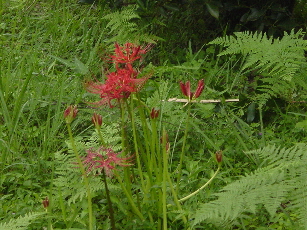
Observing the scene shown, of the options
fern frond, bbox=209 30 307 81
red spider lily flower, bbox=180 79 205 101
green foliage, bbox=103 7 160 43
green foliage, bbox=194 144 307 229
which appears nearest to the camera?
green foliage, bbox=194 144 307 229

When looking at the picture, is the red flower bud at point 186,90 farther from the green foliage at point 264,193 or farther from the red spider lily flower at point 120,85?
the green foliage at point 264,193

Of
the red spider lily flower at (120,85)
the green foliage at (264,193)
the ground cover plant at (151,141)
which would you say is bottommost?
the ground cover plant at (151,141)

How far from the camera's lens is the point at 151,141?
201 centimetres

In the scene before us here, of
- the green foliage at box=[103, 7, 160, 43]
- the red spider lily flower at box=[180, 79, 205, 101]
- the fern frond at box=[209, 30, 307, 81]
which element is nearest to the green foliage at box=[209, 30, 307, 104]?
the fern frond at box=[209, 30, 307, 81]

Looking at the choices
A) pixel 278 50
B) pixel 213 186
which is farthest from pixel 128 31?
pixel 213 186

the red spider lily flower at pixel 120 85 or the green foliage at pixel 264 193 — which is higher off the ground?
the red spider lily flower at pixel 120 85

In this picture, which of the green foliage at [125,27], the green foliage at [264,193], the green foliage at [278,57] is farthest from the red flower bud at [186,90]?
the green foliage at [125,27]

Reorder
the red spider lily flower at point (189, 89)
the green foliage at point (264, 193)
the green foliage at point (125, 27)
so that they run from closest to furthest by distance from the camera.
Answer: the green foliage at point (264, 193)
the red spider lily flower at point (189, 89)
the green foliage at point (125, 27)

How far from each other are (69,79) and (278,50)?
1.58m

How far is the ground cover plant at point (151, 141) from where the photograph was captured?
5.47 feet

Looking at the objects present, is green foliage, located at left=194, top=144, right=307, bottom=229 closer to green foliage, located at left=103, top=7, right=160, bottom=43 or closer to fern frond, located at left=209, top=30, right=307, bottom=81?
fern frond, located at left=209, top=30, right=307, bottom=81

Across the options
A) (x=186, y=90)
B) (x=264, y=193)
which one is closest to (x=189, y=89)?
(x=186, y=90)

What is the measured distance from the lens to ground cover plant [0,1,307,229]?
1667 millimetres

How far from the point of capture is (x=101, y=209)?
2.27m
